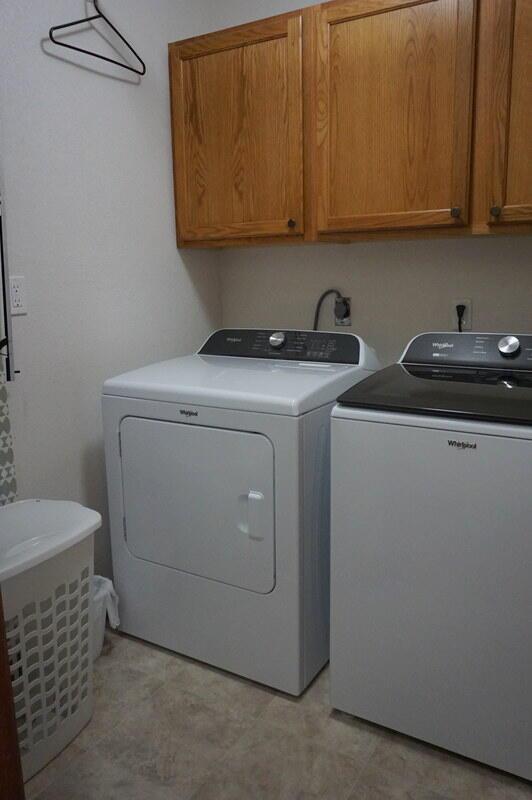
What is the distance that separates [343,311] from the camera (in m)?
2.49

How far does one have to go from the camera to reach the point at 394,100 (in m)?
1.94

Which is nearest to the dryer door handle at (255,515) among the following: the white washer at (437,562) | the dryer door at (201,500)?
the dryer door at (201,500)

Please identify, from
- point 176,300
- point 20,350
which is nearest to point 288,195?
point 176,300

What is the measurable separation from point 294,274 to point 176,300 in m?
0.49

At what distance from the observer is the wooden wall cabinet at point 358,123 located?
5.88ft

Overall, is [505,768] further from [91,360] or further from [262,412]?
[91,360]

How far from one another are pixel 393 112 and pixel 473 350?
0.77m

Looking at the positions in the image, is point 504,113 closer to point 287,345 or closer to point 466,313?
point 466,313

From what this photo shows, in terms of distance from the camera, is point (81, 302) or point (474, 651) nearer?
point (474, 651)

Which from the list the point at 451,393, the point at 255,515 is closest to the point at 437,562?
the point at 451,393

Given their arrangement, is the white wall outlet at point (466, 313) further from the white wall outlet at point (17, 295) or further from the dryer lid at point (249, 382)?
the white wall outlet at point (17, 295)

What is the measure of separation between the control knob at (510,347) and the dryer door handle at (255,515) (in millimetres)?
858

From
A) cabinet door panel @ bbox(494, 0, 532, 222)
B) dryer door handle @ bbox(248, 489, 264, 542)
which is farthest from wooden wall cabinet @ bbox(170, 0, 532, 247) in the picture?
dryer door handle @ bbox(248, 489, 264, 542)

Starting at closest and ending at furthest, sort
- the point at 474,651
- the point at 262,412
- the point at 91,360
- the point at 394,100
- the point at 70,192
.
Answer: the point at 474,651
the point at 262,412
the point at 394,100
the point at 70,192
the point at 91,360
